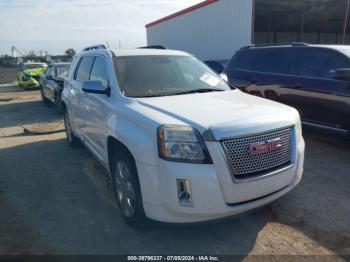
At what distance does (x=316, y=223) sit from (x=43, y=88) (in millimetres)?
11891

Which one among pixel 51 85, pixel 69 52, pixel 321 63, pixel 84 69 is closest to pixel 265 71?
pixel 321 63

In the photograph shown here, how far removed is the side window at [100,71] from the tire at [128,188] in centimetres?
103

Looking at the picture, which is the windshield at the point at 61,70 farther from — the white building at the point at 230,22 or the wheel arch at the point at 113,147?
the wheel arch at the point at 113,147

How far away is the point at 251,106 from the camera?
3.31 m

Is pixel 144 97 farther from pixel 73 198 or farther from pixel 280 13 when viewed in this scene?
pixel 280 13

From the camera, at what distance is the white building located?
12.9 meters

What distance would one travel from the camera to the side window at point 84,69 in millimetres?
4910

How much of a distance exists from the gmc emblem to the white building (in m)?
10.1

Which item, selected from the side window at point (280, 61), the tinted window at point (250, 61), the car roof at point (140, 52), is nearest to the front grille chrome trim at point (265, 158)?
the car roof at point (140, 52)

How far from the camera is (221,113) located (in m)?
3.01

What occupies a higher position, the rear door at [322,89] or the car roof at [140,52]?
the car roof at [140,52]

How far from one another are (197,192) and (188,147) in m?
0.38

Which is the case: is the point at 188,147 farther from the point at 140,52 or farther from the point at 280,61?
the point at 280,61

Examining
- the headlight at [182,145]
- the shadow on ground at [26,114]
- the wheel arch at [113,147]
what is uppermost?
the headlight at [182,145]
